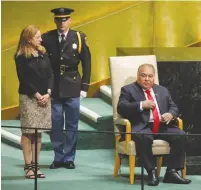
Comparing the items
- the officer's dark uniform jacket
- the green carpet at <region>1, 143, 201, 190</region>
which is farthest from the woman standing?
the officer's dark uniform jacket

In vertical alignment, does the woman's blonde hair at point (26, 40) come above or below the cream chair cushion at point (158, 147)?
above

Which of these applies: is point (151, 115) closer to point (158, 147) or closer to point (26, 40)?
point (158, 147)

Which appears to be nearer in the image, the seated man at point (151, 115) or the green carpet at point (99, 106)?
the seated man at point (151, 115)

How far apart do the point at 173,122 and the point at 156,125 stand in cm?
18

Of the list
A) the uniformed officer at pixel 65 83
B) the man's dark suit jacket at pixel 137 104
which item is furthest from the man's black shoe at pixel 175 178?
the uniformed officer at pixel 65 83

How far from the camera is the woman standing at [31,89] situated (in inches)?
315

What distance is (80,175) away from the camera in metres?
8.19

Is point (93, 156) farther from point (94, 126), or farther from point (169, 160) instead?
point (169, 160)

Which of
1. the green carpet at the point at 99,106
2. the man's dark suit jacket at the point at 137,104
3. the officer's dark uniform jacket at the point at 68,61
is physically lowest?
the green carpet at the point at 99,106

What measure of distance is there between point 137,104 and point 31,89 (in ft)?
3.01

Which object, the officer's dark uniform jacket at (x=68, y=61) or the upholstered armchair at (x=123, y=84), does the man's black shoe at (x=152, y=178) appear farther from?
the officer's dark uniform jacket at (x=68, y=61)

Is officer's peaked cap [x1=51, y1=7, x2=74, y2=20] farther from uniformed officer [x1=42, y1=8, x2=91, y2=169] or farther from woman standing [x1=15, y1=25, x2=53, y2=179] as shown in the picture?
woman standing [x1=15, y1=25, x2=53, y2=179]

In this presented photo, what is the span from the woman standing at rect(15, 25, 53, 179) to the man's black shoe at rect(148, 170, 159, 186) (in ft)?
3.07

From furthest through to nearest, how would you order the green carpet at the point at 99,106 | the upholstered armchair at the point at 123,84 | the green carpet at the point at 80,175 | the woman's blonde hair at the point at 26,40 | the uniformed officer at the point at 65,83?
the green carpet at the point at 99,106 → the uniformed officer at the point at 65,83 → the woman's blonde hair at the point at 26,40 → the upholstered armchair at the point at 123,84 → the green carpet at the point at 80,175
